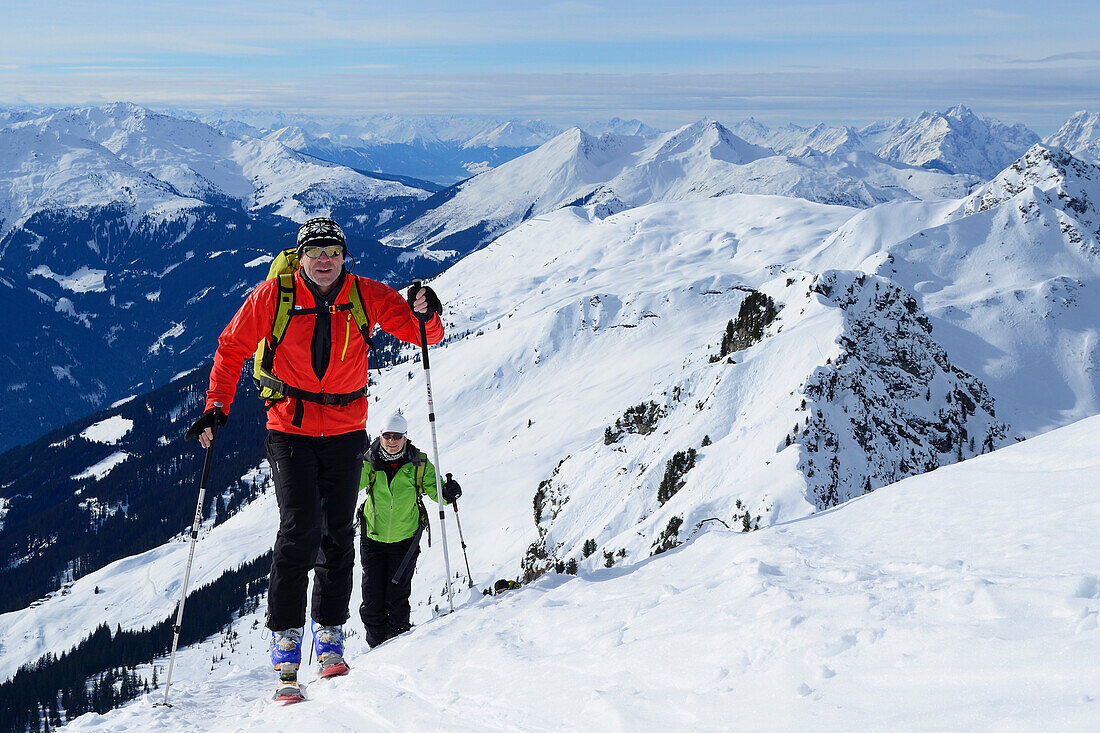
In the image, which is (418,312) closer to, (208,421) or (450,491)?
(208,421)

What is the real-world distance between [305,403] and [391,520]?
3.60 metres

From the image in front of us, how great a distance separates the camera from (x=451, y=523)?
A: 7894 centimetres

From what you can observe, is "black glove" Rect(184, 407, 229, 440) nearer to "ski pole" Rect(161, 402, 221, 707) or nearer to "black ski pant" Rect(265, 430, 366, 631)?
"ski pole" Rect(161, 402, 221, 707)

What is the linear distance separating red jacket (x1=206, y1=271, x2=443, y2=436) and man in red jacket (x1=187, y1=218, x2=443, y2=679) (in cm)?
1

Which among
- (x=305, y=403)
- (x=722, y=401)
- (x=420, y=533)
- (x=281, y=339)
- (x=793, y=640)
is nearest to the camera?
(x=793, y=640)

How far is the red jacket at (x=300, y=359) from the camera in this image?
7602 mm

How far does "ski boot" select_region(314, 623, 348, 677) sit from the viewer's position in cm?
841

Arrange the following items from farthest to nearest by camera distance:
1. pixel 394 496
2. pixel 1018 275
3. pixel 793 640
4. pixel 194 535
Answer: pixel 1018 275
pixel 394 496
pixel 194 535
pixel 793 640

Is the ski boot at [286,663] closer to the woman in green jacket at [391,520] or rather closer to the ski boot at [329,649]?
the ski boot at [329,649]

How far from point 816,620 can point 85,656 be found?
427 ft

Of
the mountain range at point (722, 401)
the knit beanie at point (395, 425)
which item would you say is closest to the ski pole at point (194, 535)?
the knit beanie at point (395, 425)

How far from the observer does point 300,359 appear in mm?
7793

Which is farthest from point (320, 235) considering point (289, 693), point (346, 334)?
point (289, 693)

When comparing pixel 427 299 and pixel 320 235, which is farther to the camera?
pixel 427 299
